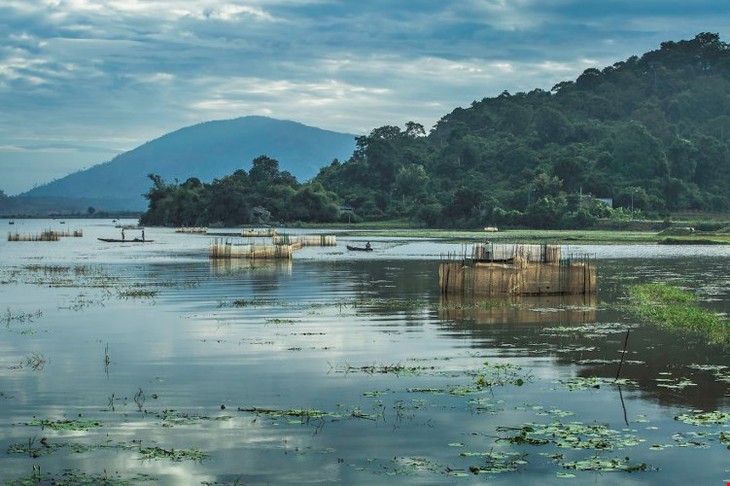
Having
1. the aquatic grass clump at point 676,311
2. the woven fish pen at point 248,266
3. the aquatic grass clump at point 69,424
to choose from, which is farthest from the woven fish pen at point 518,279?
the aquatic grass clump at point 69,424

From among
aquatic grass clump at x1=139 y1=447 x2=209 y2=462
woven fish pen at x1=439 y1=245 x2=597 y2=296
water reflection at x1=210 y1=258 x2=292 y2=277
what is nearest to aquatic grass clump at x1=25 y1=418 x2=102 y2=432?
aquatic grass clump at x1=139 y1=447 x2=209 y2=462

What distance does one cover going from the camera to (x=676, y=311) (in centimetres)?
3656

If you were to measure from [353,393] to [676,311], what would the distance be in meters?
19.1

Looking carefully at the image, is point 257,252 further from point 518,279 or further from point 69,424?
point 69,424

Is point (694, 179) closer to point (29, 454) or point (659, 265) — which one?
point (659, 265)

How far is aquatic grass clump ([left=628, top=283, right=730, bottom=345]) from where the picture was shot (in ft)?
104

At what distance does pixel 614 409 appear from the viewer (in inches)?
784

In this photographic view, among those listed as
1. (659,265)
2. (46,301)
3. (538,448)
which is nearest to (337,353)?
(538,448)

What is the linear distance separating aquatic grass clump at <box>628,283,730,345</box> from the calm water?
113 centimetres

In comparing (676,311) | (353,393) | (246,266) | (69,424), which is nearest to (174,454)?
(69,424)

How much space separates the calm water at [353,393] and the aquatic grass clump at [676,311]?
1.13 m

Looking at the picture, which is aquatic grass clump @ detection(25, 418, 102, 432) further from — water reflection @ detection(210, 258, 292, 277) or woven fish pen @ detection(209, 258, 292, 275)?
woven fish pen @ detection(209, 258, 292, 275)

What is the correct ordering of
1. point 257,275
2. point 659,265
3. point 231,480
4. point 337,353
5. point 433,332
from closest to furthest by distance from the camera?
point 231,480 → point 337,353 → point 433,332 → point 257,275 → point 659,265

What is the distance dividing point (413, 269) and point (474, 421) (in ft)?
167
